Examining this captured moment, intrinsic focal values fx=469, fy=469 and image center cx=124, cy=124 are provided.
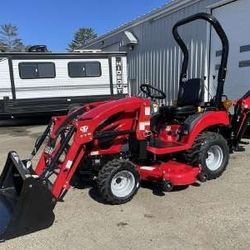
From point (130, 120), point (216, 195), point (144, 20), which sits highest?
point (144, 20)

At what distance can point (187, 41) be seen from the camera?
14180 millimetres

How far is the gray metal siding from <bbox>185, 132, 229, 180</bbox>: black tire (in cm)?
641

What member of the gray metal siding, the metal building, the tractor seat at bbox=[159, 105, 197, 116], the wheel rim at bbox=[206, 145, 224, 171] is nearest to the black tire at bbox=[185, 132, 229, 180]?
the wheel rim at bbox=[206, 145, 224, 171]

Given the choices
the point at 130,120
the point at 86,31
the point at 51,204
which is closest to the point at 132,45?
the point at 130,120

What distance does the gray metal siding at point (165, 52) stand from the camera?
13406 mm

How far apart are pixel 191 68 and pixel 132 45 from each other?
570 cm

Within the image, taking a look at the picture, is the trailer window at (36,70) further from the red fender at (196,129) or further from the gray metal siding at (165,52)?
the red fender at (196,129)

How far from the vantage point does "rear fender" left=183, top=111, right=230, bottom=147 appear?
21.4ft

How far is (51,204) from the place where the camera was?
4848 mm

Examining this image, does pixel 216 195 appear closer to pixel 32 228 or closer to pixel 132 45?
pixel 32 228

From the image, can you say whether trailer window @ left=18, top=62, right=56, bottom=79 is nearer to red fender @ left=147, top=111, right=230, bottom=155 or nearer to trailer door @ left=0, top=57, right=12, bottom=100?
trailer door @ left=0, top=57, right=12, bottom=100

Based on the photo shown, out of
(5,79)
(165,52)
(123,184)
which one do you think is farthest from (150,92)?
(165,52)

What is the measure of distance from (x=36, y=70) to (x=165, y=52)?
440cm

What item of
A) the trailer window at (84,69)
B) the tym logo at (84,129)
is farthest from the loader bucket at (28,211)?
the trailer window at (84,69)
